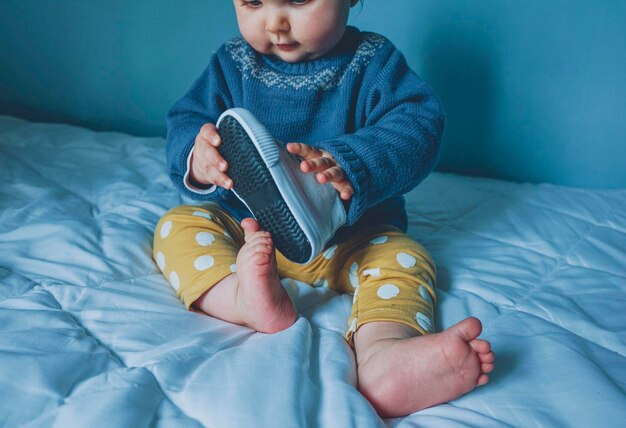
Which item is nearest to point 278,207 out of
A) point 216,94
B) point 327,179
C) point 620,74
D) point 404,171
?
point 327,179

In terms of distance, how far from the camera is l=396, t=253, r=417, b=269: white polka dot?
82 cm

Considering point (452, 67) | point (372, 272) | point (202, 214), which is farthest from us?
point (452, 67)

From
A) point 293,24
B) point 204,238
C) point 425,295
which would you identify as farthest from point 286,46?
point 425,295

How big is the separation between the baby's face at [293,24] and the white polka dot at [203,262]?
0.32m

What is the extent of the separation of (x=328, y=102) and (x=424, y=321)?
1.26 feet

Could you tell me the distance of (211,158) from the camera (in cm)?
75

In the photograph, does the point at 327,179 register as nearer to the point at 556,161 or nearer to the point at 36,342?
the point at 36,342

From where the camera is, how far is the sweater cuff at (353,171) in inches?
29.6

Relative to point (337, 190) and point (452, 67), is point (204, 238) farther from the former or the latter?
point (452, 67)

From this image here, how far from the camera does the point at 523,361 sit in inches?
27.1

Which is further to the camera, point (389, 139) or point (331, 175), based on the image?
point (389, 139)

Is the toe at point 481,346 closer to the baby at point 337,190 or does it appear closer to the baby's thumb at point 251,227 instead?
the baby at point 337,190

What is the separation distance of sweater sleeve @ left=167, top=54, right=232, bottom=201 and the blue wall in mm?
533

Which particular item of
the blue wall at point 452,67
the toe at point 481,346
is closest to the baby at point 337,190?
the toe at point 481,346
